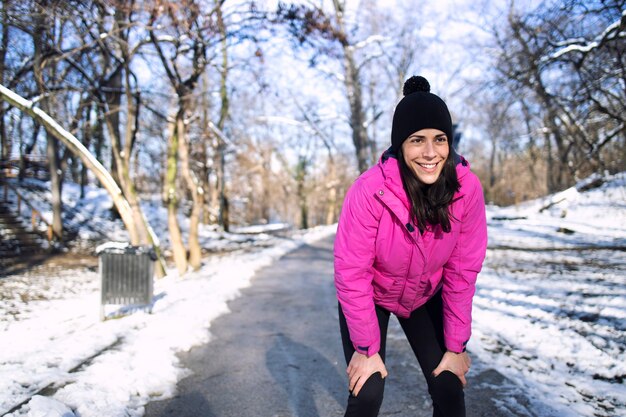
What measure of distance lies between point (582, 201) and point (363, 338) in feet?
63.6

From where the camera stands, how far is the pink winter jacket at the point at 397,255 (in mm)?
1895

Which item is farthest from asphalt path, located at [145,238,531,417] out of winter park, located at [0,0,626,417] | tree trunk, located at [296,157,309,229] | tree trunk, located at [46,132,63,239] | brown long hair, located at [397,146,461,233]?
tree trunk, located at [296,157,309,229]

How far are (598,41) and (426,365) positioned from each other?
1069 centimetres

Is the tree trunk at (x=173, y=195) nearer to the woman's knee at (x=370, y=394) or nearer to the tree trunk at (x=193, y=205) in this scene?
the tree trunk at (x=193, y=205)

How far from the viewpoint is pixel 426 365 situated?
2.12 meters

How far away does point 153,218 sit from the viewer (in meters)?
25.5

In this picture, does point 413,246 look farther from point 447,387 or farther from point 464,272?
point 447,387

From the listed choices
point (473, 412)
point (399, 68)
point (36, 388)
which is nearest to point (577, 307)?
point (473, 412)

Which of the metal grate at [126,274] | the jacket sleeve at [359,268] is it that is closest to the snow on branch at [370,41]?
the metal grate at [126,274]

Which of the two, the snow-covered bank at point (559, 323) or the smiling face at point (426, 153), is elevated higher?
the smiling face at point (426, 153)

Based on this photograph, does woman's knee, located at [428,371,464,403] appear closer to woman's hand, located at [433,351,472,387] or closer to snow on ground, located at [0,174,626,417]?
woman's hand, located at [433,351,472,387]

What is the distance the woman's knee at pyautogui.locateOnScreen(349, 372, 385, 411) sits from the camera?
192cm

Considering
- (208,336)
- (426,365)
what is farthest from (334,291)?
(426,365)

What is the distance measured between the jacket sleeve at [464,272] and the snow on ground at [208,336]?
1.75 m
